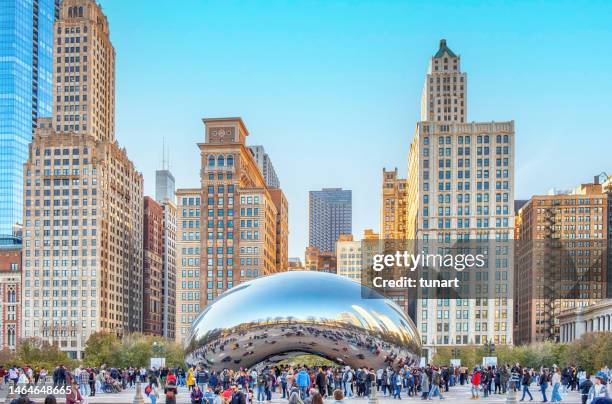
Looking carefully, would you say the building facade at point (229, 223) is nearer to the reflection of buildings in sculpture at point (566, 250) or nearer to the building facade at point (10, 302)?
the building facade at point (10, 302)

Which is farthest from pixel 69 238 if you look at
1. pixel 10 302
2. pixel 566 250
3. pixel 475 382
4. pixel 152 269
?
pixel 475 382

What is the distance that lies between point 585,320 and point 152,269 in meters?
81.7

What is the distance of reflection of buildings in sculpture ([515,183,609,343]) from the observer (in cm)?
14838

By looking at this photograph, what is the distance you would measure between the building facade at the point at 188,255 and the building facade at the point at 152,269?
107 feet

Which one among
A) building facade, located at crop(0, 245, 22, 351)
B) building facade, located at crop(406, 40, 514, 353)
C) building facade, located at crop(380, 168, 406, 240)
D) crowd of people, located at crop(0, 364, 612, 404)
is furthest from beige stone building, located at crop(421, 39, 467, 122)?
crowd of people, located at crop(0, 364, 612, 404)

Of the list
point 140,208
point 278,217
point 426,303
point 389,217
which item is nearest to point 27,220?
point 140,208

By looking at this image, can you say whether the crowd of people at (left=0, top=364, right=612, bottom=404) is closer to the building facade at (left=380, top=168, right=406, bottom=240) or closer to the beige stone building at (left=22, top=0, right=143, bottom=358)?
the beige stone building at (left=22, top=0, right=143, bottom=358)

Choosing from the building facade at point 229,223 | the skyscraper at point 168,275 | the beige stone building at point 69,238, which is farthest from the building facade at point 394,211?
the beige stone building at point 69,238

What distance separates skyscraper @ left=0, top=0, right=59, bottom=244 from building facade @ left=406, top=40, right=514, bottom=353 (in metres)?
86.1

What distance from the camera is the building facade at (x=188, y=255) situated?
12156 cm

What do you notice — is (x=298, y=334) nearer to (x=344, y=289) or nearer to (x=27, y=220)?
(x=344, y=289)

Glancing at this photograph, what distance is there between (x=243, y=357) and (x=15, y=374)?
1162 cm

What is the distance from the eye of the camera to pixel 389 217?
187875mm

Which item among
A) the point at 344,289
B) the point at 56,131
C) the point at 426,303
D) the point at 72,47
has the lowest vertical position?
the point at 426,303
